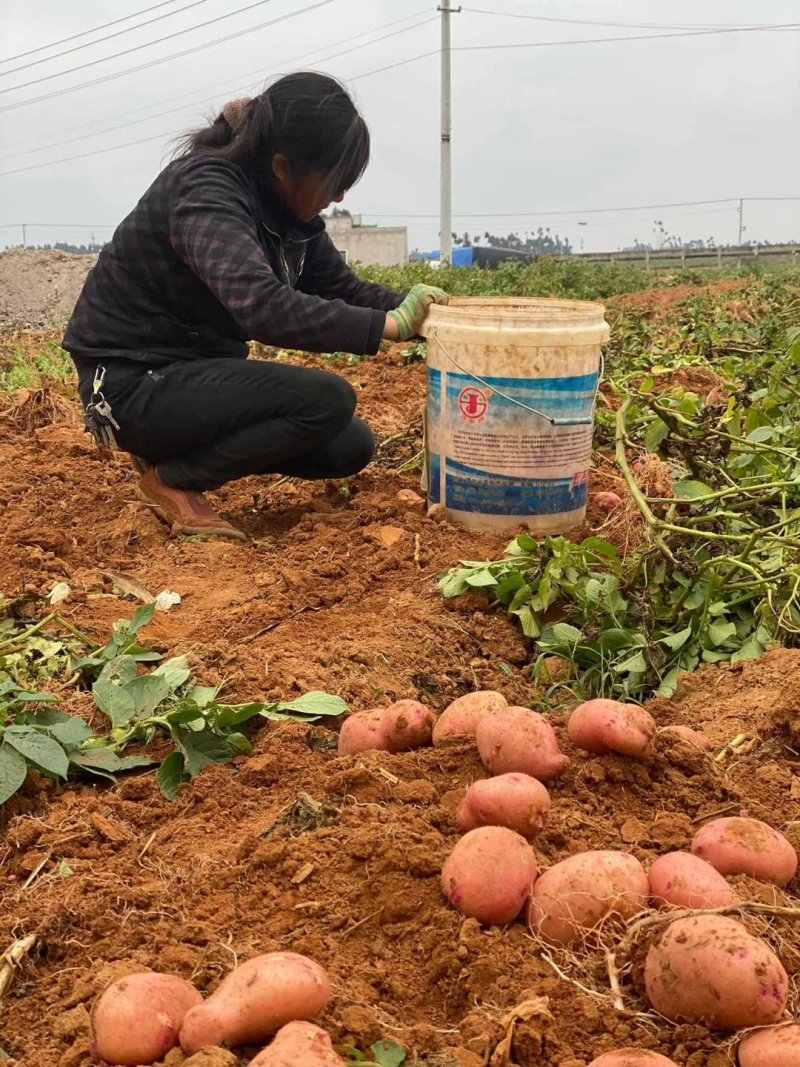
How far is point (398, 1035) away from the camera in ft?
4.00

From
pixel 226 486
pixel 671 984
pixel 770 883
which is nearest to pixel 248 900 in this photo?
pixel 671 984

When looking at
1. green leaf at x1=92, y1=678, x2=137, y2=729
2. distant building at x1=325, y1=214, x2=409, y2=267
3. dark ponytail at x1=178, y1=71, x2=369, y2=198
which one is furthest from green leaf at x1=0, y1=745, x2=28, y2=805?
distant building at x1=325, y1=214, x2=409, y2=267

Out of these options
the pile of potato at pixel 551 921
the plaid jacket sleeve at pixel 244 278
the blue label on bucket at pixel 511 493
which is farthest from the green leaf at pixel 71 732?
the blue label on bucket at pixel 511 493

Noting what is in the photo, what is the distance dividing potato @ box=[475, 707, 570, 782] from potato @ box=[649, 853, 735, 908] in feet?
1.02

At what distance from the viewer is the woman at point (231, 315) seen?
3.23 meters

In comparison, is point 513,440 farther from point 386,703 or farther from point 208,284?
point 386,703

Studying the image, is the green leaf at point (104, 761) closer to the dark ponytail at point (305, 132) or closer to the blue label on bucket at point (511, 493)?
the blue label on bucket at point (511, 493)

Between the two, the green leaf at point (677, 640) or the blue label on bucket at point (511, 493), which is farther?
the blue label on bucket at point (511, 493)

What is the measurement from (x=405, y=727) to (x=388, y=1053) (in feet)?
2.50

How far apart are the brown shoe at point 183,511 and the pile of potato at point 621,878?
1.89 meters

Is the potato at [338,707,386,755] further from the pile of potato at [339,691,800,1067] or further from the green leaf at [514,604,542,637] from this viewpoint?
the green leaf at [514,604,542,637]

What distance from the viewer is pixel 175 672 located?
7.61 feet

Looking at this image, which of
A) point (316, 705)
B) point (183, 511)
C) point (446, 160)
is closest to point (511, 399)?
point (183, 511)

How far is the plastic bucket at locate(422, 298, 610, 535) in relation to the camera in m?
3.25
